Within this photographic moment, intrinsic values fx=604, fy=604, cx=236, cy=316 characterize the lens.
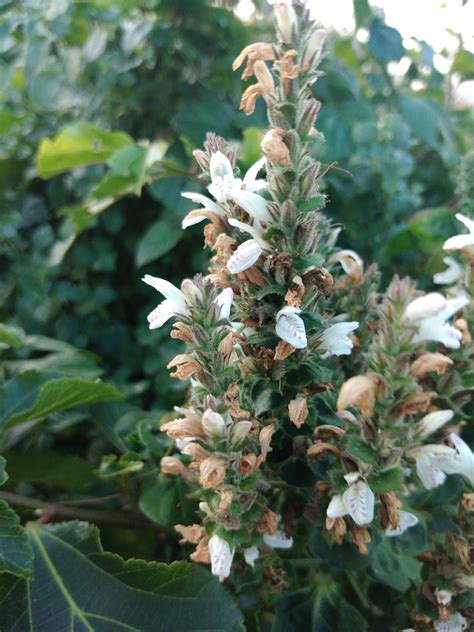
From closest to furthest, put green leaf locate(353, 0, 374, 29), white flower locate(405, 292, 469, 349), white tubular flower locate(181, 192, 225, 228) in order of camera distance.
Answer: white flower locate(405, 292, 469, 349) → white tubular flower locate(181, 192, 225, 228) → green leaf locate(353, 0, 374, 29)

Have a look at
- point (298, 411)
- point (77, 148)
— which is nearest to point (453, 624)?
point (298, 411)

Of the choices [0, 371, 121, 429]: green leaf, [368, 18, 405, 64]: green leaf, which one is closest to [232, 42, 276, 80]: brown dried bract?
[0, 371, 121, 429]: green leaf

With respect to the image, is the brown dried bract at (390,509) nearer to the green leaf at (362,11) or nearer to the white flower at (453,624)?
the white flower at (453,624)

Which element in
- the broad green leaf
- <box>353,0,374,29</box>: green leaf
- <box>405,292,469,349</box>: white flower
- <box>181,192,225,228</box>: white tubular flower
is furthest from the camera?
<box>353,0,374,29</box>: green leaf

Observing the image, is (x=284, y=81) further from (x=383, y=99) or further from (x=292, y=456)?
(x=383, y=99)

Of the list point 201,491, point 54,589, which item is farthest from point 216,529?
point 54,589

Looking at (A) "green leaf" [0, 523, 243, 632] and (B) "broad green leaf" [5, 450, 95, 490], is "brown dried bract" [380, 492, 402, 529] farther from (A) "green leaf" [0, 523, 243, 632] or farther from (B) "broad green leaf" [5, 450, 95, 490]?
(B) "broad green leaf" [5, 450, 95, 490]
